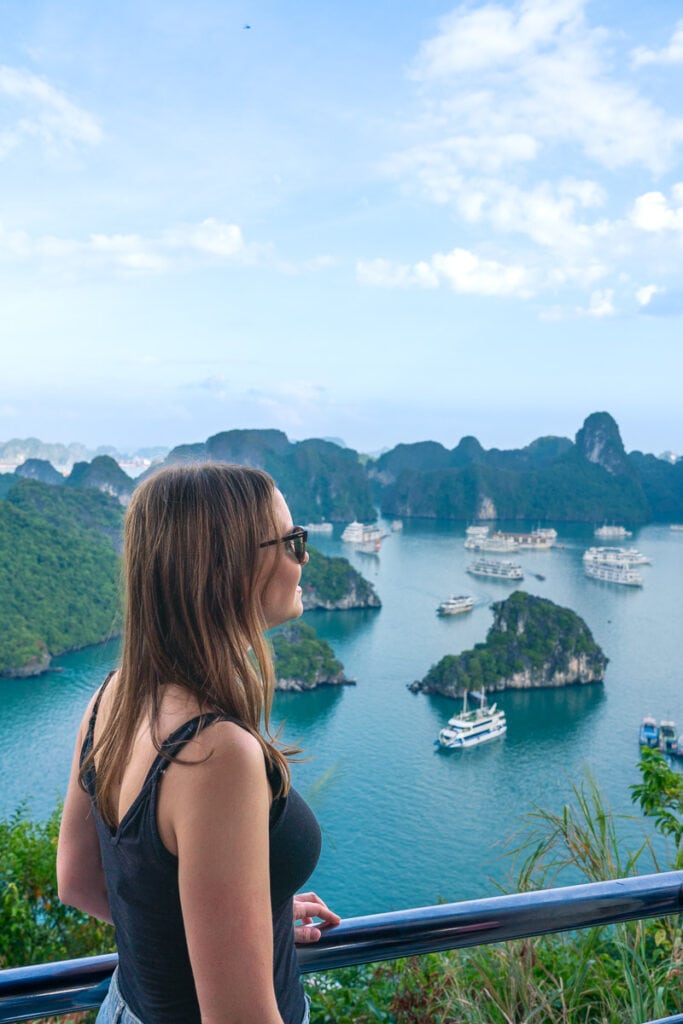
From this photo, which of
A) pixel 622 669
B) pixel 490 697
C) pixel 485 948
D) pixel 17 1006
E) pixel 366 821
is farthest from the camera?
pixel 622 669

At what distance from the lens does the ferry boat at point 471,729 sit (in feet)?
42.1

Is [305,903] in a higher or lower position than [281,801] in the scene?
lower

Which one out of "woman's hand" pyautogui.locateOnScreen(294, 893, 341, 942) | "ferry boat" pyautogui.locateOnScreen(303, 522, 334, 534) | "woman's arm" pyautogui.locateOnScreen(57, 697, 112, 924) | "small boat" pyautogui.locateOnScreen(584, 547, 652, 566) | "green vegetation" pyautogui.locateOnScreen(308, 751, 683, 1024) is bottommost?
"small boat" pyautogui.locateOnScreen(584, 547, 652, 566)

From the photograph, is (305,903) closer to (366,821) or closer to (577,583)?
(366,821)

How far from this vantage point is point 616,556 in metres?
28.9

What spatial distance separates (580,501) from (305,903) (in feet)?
141

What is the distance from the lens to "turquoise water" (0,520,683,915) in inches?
358

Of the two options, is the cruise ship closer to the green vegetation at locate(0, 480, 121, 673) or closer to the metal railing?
the green vegetation at locate(0, 480, 121, 673)

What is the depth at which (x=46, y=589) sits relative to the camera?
762 inches

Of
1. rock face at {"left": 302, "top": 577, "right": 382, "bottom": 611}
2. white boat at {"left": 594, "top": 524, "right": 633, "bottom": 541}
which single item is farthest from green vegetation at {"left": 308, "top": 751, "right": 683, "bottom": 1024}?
white boat at {"left": 594, "top": 524, "right": 633, "bottom": 541}

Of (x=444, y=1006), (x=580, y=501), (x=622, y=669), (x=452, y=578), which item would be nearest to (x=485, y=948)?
(x=444, y=1006)

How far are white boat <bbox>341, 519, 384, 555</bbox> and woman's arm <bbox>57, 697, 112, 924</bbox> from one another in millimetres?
31488

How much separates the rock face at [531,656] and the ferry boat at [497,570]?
31.4 feet

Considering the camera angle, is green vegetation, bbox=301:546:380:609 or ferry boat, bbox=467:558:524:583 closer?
green vegetation, bbox=301:546:380:609
